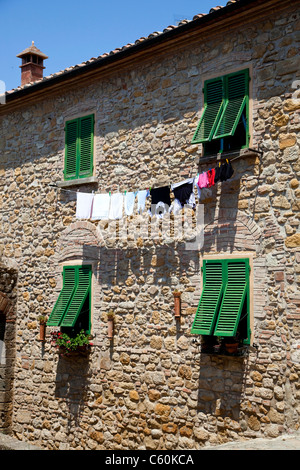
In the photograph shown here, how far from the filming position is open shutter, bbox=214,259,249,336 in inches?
340

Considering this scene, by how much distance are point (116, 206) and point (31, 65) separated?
668 centimetres

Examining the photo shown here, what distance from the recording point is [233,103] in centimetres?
916

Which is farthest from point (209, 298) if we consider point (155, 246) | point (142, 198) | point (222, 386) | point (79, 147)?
point (79, 147)

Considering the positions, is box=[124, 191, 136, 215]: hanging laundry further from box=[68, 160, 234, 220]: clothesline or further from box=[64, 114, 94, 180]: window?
box=[64, 114, 94, 180]: window

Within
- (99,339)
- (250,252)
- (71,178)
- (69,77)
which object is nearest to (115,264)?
(99,339)

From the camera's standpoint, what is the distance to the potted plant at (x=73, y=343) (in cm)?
1087

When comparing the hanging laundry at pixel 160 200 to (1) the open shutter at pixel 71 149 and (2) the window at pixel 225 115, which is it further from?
(1) the open shutter at pixel 71 149

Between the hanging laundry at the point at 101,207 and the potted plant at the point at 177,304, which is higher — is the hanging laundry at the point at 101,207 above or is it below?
above

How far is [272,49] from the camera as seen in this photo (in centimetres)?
878

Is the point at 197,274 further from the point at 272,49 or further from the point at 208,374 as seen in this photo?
the point at 272,49

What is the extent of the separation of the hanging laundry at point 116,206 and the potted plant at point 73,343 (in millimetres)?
2227

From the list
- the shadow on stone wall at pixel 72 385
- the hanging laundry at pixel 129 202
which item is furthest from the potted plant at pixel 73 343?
the hanging laundry at pixel 129 202

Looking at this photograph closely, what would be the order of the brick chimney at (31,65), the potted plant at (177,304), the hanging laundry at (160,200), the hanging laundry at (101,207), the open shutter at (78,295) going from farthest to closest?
1. the brick chimney at (31,65)
2. the open shutter at (78,295)
3. the hanging laundry at (101,207)
4. the hanging laundry at (160,200)
5. the potted plant at (177,304)

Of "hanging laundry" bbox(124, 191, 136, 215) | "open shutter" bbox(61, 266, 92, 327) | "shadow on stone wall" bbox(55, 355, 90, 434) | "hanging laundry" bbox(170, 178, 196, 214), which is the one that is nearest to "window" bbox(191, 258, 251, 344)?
"hanging laundry" bbox(170, 178, 196, 214)
